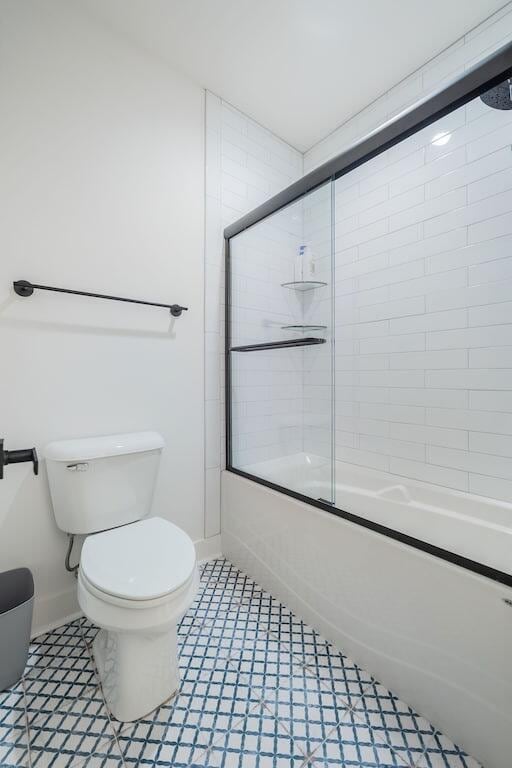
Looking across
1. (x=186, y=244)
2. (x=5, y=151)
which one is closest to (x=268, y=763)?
(x=186, y=244)

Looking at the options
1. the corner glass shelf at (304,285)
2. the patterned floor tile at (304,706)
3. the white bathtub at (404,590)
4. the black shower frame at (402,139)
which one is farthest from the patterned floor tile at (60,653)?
the corner glass shelf at (304,285)

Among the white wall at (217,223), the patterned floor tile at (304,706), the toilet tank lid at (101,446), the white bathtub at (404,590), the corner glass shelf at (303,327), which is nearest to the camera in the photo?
the white bathtub at (404,590)

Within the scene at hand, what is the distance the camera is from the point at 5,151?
1302 millimetres

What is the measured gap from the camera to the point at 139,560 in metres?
1.12

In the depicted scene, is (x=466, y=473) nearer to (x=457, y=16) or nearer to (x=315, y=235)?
(x=315, y=235)

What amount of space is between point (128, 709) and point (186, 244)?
1.86 m

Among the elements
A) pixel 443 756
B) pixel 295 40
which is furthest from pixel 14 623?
pixel 295 40

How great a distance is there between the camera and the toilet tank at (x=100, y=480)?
1.31 m

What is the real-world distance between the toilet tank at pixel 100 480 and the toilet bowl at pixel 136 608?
15 centimetres

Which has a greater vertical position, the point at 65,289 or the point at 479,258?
the point at 479,258

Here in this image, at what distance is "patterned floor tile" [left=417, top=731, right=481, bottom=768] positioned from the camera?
0.95 meters

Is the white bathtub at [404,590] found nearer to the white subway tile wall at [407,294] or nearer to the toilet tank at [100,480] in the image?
the white subway tile wall at [407,294]

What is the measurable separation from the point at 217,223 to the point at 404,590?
188cm

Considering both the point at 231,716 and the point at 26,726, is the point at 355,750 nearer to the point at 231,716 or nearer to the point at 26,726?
the point at 231,716
